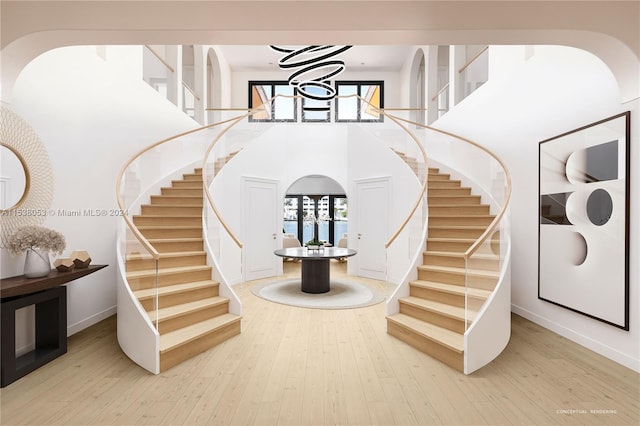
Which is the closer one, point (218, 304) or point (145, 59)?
point (218, 304)

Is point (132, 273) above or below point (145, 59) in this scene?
below

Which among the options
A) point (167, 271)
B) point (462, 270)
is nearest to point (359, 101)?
point (462, 270)

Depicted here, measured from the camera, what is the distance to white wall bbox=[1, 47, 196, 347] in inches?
154

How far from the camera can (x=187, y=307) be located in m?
4.05

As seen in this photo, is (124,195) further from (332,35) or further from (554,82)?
(554,82)

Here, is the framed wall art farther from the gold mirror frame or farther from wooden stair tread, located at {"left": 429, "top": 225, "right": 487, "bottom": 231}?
the gold mirror frame

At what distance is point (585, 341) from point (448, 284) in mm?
1564

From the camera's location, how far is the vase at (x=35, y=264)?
334 cm

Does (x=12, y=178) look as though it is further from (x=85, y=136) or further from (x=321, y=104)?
(x=321, y=104)

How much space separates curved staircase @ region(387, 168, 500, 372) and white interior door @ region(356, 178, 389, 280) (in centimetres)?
163

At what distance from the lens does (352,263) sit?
27.3 feet

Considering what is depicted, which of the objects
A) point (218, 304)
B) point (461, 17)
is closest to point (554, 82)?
point (461, 17)

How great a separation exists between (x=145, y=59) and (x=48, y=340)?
6.49 m

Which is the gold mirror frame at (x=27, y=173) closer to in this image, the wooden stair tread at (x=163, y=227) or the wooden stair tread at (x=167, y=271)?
the wooden stair tread at (x=167, y=271)
